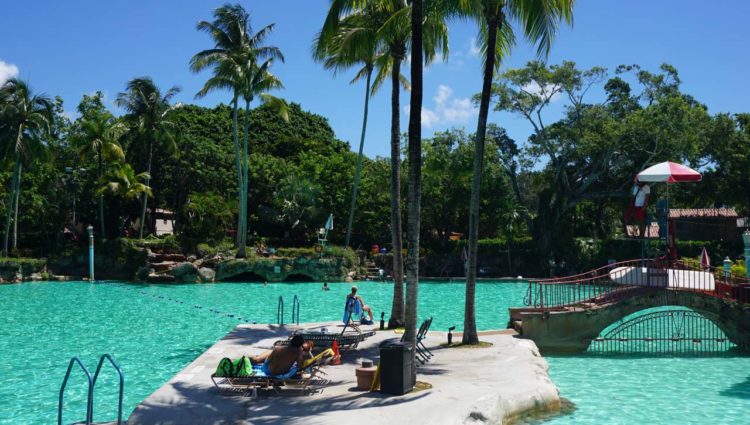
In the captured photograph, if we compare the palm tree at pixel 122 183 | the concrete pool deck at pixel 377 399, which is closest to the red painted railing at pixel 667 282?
the concrete pool deck at pixel 377 399

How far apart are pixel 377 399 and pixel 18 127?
131ft

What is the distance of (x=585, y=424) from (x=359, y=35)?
33.5 ft

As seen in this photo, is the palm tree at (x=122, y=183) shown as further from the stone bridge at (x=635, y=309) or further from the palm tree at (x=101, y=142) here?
the stone bridge at (x=635, y=309)

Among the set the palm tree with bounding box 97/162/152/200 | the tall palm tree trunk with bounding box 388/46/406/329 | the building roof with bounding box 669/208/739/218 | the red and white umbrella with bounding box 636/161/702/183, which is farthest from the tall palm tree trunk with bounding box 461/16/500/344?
the building roof with bounding box 669/208/739/218

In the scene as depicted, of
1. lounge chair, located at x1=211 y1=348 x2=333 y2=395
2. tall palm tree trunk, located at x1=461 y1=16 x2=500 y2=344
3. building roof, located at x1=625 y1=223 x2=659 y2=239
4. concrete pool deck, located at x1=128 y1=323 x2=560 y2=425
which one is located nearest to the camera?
concrete pool deck, located at x1=128 y1=323 x2=560 y2=425

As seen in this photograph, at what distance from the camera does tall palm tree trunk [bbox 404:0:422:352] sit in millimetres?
11734

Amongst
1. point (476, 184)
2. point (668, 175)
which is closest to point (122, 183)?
point (476, 184)

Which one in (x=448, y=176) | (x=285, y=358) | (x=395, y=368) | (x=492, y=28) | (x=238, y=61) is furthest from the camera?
(x=448, y=176)

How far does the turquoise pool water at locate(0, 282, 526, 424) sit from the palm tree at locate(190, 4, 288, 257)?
30.0 feet

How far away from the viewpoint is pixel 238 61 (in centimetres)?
3966

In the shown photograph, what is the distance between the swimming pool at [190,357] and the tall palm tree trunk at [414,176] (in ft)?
9.95

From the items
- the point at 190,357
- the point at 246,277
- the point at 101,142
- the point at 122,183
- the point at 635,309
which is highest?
the point at 101,142

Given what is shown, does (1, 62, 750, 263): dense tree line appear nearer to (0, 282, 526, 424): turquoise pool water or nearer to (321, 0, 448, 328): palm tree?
Answer: (0, 282, 526, 424): turquoise pool water

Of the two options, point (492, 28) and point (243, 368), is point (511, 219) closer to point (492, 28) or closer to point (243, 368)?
point (492, 28)
